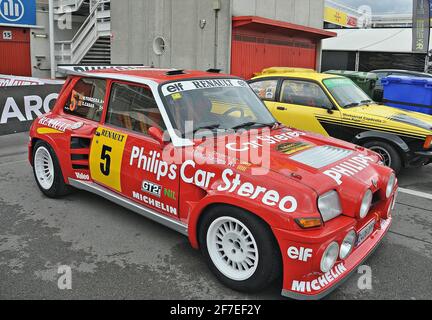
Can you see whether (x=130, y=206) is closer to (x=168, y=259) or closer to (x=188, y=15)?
(x=168, y=259)

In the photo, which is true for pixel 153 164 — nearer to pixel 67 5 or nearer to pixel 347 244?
pixel 347 244

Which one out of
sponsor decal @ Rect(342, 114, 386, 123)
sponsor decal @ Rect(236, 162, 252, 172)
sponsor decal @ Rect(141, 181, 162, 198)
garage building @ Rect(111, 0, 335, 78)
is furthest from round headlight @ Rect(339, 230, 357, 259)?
garage building @ Rect(111, 0, 335, 78)

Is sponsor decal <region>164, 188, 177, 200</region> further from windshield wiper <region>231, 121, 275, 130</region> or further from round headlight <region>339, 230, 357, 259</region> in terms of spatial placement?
round headlight <region>339, 230, 357, 259</region>

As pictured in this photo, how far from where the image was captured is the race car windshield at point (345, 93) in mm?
6855

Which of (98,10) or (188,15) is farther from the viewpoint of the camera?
(98,10)

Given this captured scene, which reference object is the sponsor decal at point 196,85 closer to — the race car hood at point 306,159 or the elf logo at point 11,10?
the race car hood at point 306,159

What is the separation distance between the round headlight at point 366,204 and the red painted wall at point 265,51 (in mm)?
10087

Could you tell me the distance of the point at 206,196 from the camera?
3270 mm

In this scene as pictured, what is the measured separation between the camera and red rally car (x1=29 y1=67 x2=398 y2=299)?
2941mm

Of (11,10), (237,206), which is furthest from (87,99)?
(11,10)

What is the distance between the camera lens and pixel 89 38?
1772cm

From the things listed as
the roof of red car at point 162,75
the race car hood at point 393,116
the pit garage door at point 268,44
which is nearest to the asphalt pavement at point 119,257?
the race car hood at point 393,116

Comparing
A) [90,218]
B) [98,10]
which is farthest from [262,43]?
[90,218]
